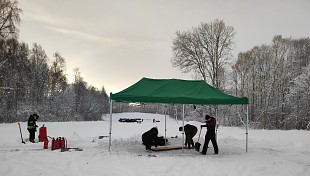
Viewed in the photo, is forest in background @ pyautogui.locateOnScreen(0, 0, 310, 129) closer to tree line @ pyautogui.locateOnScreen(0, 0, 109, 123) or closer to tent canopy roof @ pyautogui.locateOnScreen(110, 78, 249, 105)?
tree line @ pyautogui.locateOnScreen(0, 0, 109, 123)

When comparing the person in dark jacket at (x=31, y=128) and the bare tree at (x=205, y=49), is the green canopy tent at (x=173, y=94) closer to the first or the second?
the person in dark jacket at (x=31, y=128)

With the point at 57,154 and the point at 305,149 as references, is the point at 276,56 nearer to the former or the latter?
the point at 305,149

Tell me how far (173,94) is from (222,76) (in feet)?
77.6

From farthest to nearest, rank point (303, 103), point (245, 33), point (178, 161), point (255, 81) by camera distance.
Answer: point (255, 81), point (303, 103), point (245, 33), point (178, 161)

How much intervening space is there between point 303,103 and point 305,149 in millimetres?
16575

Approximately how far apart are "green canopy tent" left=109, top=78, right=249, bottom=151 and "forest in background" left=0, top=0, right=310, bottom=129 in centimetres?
1316

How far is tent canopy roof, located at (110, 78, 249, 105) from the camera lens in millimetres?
10312

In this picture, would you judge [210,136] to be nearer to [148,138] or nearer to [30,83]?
[148,138]

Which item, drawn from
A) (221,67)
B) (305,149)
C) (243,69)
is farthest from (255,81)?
(305,149)

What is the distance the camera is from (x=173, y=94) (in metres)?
10.8

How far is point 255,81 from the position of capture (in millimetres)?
37844

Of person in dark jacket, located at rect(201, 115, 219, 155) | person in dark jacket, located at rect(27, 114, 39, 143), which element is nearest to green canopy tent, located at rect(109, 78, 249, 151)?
person in dark jacket, located at rect(201, 115, 219, 155)

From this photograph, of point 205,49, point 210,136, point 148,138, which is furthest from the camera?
point 205,49

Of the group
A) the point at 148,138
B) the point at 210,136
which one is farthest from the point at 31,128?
the point at 210,136
